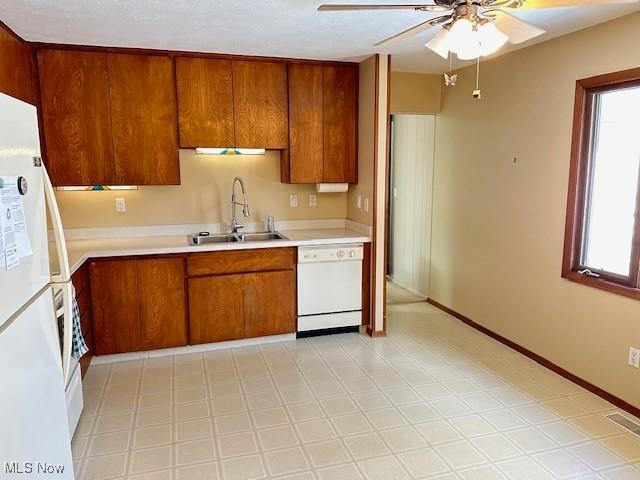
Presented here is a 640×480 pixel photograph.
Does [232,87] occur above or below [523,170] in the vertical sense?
above

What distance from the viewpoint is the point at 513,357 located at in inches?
140

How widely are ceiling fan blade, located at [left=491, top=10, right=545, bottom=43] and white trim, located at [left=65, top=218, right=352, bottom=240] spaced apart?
2.58m

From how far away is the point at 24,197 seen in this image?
1485mm

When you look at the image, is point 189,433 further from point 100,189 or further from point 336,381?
point 100,189

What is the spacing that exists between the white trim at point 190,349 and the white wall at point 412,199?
6.27 ft

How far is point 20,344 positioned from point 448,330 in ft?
11.4

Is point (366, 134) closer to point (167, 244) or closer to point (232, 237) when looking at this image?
point (232, 237)

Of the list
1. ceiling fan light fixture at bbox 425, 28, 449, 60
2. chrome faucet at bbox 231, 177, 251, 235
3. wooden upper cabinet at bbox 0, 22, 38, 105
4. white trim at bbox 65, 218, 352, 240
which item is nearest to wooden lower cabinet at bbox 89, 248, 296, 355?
chrome faucet at bbox 231, 177, 251, 235

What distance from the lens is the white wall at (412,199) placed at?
4895mm

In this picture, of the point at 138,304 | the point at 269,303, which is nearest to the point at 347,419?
the point at 269,303

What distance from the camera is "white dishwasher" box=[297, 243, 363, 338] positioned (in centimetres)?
383

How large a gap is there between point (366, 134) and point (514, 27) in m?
1.94

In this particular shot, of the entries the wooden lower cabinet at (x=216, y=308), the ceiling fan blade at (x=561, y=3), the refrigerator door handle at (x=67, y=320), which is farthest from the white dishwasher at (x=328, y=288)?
the ceiling fan blade at (x=561, y=3)

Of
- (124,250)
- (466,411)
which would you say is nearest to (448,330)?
(466,411)
